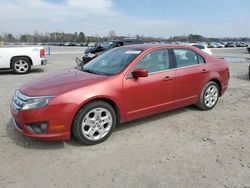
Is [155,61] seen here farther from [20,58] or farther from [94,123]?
[20,58]

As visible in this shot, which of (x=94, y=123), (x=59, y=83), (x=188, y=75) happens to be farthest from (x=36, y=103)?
(x=188, y=75)

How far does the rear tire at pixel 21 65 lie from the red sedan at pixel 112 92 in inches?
306

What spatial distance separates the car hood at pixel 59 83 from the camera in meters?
3.90

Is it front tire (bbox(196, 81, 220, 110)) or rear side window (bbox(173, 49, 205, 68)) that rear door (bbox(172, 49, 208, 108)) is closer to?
rear side window (bbox(173, 49, 205, 68))

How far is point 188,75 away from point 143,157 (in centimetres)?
222

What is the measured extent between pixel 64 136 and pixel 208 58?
11.9 feet

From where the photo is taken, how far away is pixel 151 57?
15.9 ft

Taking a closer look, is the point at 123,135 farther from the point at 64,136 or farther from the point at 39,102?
the point at 39,102

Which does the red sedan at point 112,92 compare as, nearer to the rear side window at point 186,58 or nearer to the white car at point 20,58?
the rear side window at point 186,58

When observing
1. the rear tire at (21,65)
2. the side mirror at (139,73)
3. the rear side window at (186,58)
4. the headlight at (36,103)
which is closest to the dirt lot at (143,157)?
the headlight at (36,103)

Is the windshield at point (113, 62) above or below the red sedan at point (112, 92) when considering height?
above

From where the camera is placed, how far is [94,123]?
4105 millimetres

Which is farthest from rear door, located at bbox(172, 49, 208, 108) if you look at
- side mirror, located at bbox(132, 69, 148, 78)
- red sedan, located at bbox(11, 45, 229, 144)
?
side mirror, located at bbox(132, 69, 148, 78)

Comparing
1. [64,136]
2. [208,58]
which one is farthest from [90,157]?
[208,58]
